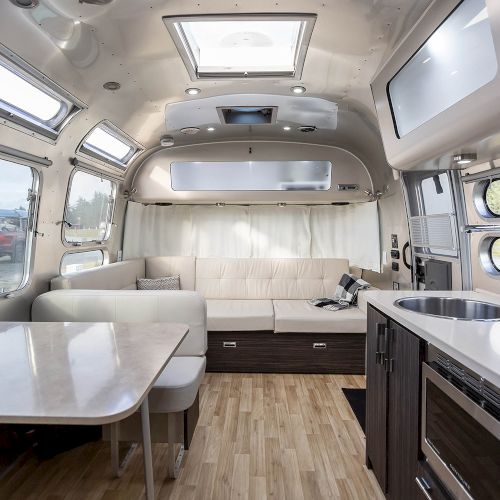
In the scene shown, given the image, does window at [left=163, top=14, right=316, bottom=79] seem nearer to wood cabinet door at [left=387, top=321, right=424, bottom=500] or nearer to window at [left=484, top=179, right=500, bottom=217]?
window at [left=484, top=179, right=500, bottom=217]

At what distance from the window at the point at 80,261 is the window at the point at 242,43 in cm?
179

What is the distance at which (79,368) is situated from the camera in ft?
3.89

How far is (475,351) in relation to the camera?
1027 millimetres

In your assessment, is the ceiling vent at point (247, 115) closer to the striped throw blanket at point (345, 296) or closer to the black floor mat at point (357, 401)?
the striped throw blanket at point (345, 296)

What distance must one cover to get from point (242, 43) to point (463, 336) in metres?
1.67

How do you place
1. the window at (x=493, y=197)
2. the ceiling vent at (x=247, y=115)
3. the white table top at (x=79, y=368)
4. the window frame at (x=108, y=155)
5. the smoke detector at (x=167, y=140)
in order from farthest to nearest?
the smoke detector at (x=167, y=140) < the ceiling vent at (x=247, y=115) < the window frame at (x=108, y=155) < the window at (x=493, y=197) < the white table top at (x=79, y=368)

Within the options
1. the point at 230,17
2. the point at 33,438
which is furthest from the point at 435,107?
the point at 33,438

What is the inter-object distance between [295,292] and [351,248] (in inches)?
33.3

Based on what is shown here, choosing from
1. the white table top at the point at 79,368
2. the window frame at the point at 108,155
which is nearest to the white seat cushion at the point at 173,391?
the white table top at the point at 79,368

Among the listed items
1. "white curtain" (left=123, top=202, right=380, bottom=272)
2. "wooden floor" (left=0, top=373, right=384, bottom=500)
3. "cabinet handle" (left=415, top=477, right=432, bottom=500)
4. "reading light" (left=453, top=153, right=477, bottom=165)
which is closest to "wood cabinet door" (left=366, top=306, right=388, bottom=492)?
"wooden floor" (left=0, top=373, right=384, bottom=500)

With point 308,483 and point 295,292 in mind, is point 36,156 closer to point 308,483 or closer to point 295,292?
point 308,483

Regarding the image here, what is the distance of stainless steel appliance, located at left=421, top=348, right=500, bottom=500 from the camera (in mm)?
913

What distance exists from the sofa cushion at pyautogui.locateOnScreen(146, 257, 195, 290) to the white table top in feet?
7.78

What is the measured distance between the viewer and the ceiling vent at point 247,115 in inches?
110
